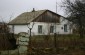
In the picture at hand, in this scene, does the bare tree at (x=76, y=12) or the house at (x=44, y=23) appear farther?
the house at (x=44, y=23)

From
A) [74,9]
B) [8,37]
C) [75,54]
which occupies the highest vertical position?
[74,9]

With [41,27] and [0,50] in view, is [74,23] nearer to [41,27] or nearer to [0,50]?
[41,27]

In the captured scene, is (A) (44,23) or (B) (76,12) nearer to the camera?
(B) (76,12)

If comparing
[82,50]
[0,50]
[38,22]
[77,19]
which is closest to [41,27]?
[38,22]

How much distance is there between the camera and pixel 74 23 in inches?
1091

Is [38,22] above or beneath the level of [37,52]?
above

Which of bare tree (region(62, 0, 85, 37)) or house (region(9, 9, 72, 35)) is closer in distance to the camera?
bare tree (region(62, 0, 85, 37))

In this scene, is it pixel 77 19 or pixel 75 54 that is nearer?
pixel 75 54

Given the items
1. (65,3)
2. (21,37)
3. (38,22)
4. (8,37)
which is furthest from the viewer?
(38,22)

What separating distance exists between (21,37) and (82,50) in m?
4.49

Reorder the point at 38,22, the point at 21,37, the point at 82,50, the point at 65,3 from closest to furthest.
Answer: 1. the point at 21,37
2. the point at 82,50
3. the point at 65,3
4. the point at 38,22

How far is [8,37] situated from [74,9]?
1451 centimetres

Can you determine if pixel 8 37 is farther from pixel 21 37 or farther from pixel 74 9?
pixel 74 9

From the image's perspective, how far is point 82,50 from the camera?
15.4m
